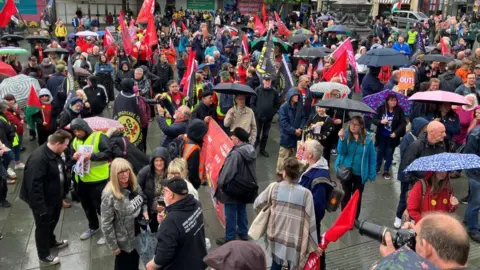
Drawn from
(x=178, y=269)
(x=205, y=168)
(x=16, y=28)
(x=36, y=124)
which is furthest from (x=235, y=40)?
(x=16, y=28)

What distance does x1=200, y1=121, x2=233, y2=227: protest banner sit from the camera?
577 centimetres

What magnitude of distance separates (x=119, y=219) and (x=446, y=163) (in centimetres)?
320

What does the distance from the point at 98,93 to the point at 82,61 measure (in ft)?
12.1

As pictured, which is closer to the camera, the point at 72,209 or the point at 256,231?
the point at 256,231

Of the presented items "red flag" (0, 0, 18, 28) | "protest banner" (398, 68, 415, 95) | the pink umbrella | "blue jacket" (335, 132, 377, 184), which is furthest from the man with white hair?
"red flag" (0, 0, 18, 28)

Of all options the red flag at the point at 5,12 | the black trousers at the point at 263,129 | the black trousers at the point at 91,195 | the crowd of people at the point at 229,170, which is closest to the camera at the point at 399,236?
the crowd of people at the point at 229,170

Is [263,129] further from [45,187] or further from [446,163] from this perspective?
[446,163]

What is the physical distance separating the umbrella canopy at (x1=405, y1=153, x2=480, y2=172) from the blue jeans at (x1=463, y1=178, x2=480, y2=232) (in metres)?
2.00

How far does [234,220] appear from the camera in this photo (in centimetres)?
558

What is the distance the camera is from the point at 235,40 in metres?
17.4

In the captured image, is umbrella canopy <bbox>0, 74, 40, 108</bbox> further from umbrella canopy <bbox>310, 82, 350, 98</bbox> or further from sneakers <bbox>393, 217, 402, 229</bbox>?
sneakers <bbox>393, 217, 402, 229</bbox>

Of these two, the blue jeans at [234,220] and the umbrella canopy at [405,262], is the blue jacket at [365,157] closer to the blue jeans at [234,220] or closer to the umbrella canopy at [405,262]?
the blue jeans at [234,220]

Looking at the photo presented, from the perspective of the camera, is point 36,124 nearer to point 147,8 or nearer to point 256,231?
point 256,231

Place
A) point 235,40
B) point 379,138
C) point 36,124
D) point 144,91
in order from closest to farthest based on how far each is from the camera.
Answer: point 379,138 < point 36,124 < point 144,91 < point 235,40
